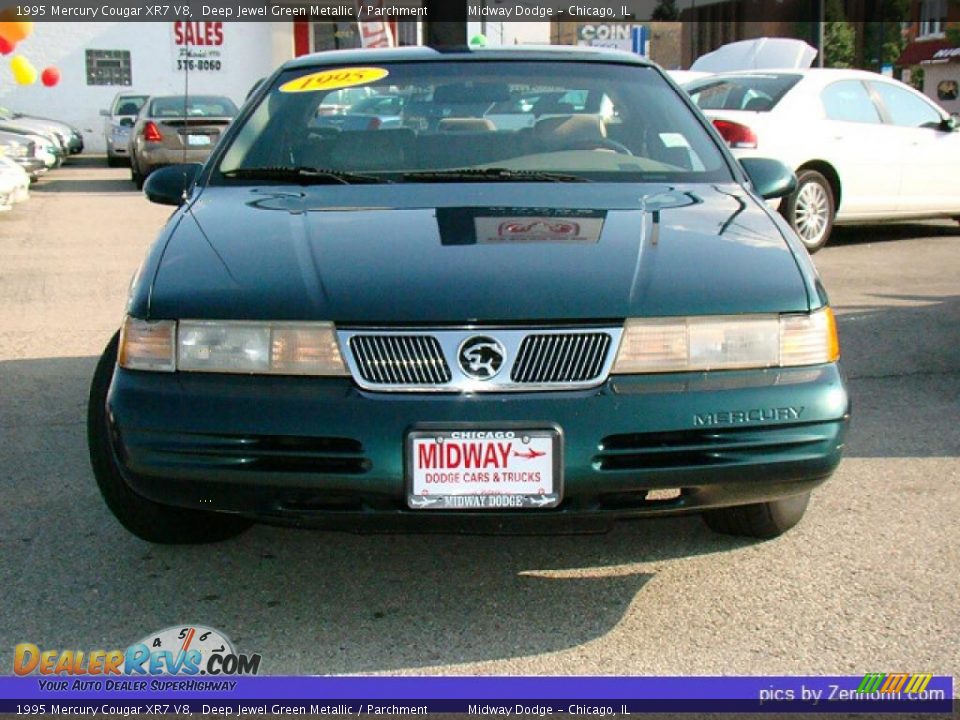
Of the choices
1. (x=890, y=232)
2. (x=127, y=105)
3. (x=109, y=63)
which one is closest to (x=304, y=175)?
(x=890, y=232)

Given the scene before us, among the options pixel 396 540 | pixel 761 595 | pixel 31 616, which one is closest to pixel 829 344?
pixel 761 595

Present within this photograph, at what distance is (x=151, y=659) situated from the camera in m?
3.10

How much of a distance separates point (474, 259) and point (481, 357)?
35 cm

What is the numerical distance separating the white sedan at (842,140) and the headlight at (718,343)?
291 inches

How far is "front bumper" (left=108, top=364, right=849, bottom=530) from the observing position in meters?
2.95

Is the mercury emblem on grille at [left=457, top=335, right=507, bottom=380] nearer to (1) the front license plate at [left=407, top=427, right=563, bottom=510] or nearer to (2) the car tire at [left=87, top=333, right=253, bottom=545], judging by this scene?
(1) the front license plate at [left=407, top=427, right=563, bottom=510]

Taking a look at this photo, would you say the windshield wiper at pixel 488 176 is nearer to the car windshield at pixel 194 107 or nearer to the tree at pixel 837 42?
the car windshield at pixel 194 107

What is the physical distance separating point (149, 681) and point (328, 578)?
73 centimetres

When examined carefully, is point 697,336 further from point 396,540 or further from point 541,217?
point 396,540

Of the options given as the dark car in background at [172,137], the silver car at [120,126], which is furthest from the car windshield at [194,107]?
the silver car at [120,126]

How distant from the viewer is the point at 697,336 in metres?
3.08

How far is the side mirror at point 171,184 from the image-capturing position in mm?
4441

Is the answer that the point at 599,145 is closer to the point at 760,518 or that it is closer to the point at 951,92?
the point at 760,518

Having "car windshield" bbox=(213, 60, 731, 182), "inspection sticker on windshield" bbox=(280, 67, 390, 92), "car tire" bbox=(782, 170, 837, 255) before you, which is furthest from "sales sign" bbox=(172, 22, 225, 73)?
"car windshield" bbox=(213, 60, 731, 182)
